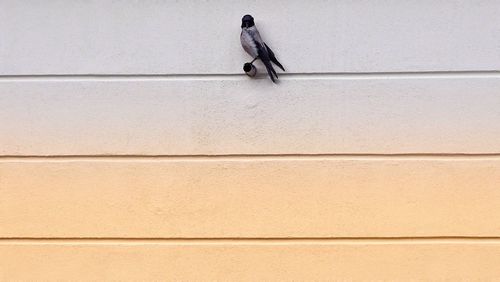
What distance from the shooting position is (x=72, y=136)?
91.8 inches

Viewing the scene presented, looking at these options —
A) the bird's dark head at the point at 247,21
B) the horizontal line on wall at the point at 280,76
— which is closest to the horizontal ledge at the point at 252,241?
the horizontal line on wall at the point at 280,76

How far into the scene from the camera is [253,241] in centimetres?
237

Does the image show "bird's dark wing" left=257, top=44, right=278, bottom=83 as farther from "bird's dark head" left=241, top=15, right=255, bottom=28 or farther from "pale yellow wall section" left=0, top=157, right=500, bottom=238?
"pale yellow wall section" left=0, top=157, right=500, bottom=238

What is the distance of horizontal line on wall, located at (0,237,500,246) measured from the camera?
7.70 ft

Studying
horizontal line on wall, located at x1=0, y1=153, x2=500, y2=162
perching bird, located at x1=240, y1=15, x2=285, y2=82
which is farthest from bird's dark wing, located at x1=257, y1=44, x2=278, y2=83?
horizontal line on wall, located at x1=0, y1=153, x2=500, y2=162

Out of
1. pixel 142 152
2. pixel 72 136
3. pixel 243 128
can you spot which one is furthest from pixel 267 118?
pixel 72 136

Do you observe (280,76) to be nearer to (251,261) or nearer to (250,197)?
(250,197)

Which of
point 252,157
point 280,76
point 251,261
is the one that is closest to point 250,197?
point 252,157

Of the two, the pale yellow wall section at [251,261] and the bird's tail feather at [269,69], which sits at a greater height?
the bird's tail feather at [269,69]

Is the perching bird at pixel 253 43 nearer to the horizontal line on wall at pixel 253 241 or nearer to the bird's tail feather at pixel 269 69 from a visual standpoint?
the bird's tail feather at pixel 269 69

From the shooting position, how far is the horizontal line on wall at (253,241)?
2346 millimetres

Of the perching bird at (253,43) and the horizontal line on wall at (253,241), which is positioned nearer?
the perching bird at (253,43)

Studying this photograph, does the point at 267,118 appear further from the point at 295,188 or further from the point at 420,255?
the point at 420,255

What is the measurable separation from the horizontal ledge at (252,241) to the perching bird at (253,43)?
2.29ft
